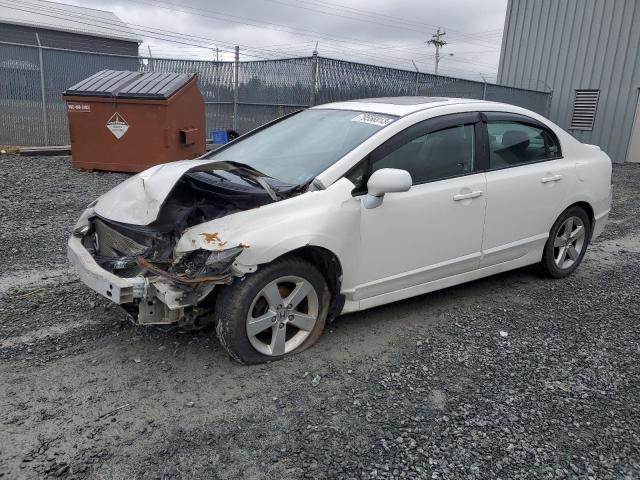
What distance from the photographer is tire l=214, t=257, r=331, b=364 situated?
298 cm

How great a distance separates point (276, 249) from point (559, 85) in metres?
16.5

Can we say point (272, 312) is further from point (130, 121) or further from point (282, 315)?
A: point (130, 121)

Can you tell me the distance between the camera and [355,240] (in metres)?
3.37

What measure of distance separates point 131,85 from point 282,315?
7.14m

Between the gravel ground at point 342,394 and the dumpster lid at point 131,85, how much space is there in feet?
15.9

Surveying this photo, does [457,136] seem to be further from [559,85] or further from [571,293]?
[559,85]

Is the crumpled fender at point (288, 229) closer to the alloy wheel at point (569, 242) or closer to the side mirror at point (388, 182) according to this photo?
the side mirror at point (388, 182)

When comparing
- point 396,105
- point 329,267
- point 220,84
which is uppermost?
point 220,84

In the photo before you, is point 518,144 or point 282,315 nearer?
point 282,315

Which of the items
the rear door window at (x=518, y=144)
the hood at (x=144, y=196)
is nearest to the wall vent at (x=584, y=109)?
the rear door window at (x=518, y=144)

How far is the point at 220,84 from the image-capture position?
1316 cm

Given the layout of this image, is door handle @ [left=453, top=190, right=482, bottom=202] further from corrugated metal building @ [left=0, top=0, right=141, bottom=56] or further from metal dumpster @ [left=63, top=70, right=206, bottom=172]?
corrugated metal building @ [left=0, top=0, right=141, bottom=56]

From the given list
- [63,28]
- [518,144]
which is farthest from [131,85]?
[63,28]

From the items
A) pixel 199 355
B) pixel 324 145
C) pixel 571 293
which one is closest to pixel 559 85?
pixel 571 293
